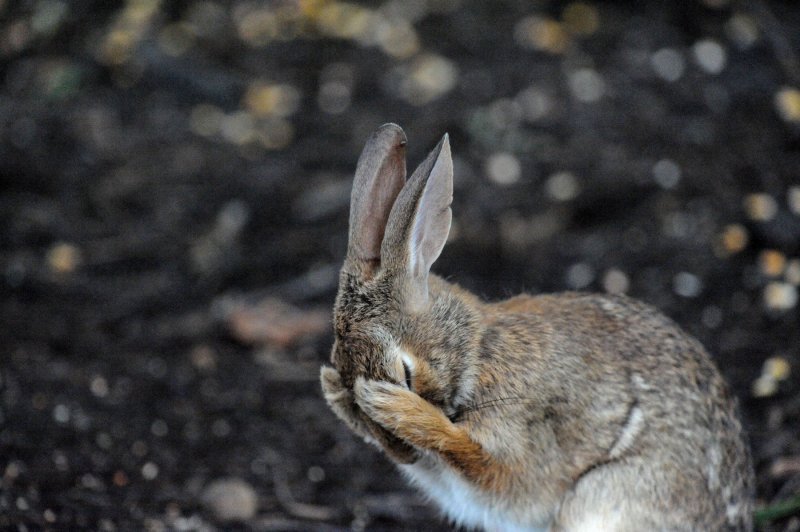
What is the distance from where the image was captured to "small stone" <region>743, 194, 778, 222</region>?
6.85m

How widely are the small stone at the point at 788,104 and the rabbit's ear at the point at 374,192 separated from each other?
4251mm

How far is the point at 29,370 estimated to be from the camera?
598 cm

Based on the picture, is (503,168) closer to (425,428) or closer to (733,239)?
(733,239)

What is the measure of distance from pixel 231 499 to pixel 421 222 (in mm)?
2080

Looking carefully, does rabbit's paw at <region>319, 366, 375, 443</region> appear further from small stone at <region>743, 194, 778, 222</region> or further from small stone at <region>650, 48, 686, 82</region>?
small stone at <region>650, 48, 686, 82</region>

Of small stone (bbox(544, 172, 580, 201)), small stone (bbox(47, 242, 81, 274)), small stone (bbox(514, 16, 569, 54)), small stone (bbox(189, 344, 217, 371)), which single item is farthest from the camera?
small stone (bbox(514, 16, 569, 54))

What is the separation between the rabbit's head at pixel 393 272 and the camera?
146 inches

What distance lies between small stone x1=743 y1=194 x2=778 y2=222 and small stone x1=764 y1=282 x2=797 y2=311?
21.0 inches

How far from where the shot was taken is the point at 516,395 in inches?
161

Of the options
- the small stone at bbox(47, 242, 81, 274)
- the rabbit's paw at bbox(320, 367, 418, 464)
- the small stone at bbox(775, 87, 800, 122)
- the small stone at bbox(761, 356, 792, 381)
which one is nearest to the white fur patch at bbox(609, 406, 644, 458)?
the rabbit's paw at bbox(320, 367, 418, 464)

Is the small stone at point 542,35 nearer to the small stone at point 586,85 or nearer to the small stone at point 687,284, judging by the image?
the small stone at point 586,85

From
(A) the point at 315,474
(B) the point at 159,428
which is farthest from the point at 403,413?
(B) the point at 159,428

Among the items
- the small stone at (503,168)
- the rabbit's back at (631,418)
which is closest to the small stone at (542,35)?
the small stone at (503,168)

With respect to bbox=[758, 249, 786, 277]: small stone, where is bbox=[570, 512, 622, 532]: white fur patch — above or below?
below
